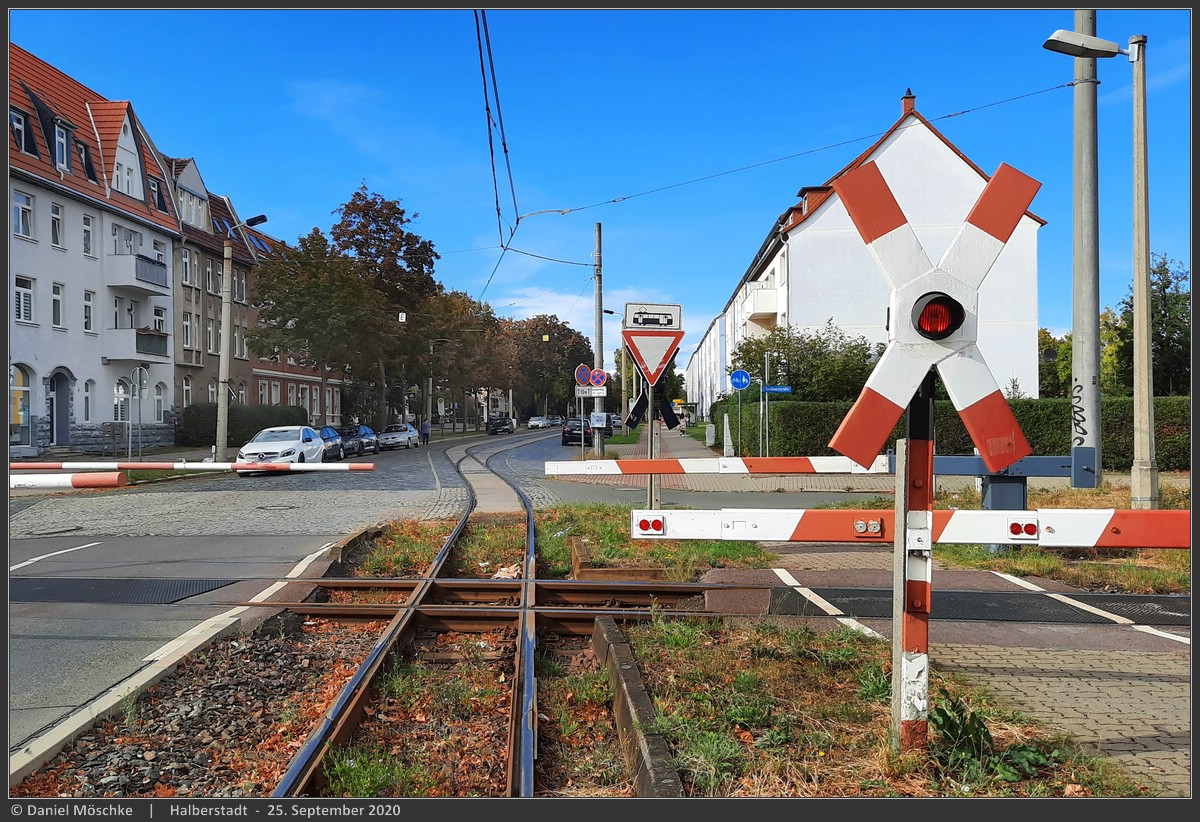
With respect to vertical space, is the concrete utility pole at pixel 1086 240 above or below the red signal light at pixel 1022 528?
above

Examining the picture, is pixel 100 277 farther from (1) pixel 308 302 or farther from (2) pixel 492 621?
(2) pixel 492 621

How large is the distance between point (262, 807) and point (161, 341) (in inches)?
1600

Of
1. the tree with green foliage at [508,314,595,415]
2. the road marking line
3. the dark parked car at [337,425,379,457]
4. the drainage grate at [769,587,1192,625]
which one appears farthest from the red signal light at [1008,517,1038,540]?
the tree with green foliage at [508,314,595,415]

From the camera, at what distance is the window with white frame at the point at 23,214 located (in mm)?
29703

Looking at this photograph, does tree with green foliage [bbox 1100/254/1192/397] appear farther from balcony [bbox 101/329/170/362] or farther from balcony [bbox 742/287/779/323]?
balcony [bbox 101/329/170/362]

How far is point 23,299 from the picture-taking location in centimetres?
3019

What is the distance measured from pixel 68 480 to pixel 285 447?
69.2 feet

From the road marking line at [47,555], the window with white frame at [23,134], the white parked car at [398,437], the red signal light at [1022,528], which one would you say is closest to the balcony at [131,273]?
the window with white frame at [23,134]

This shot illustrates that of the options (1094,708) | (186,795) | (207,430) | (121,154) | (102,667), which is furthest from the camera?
(207,430)

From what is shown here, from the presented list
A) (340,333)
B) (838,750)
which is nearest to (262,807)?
(838,750)

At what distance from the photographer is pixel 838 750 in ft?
12.1

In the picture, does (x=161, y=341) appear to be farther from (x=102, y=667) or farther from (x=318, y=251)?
(x=102, y=667)

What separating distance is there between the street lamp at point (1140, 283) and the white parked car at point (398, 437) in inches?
1479

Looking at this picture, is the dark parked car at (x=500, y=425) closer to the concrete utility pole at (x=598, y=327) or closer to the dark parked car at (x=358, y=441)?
the dark parked car at (x=358, y=441)
